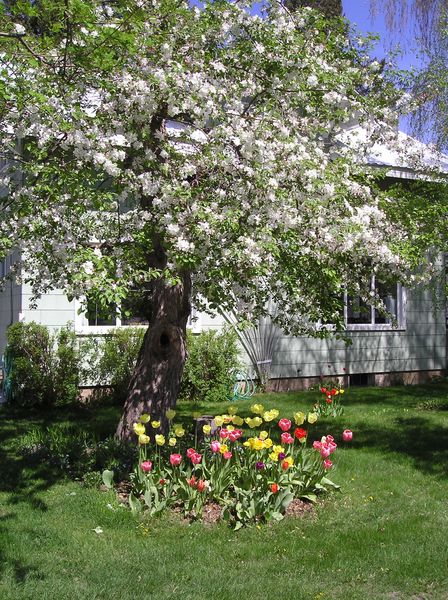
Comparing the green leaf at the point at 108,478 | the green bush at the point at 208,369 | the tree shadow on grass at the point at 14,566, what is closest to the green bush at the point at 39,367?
the green bush at the point at 208,369

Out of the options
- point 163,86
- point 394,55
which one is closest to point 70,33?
point 163,86

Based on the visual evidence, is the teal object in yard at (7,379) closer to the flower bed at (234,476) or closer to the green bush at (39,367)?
A: the green bush at (39,367)

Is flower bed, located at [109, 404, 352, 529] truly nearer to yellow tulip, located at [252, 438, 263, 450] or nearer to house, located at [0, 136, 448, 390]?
yellow tulip, located at [252, 438, 263, 450]

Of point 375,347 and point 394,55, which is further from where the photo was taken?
point 375,347

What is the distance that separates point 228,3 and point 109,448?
4356 mm

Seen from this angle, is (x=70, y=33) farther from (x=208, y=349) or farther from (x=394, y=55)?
(x=208, y=349)

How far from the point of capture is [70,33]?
5543 millimetres

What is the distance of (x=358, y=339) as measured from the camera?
13.6 m

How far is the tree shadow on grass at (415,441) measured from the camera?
23.7 feet

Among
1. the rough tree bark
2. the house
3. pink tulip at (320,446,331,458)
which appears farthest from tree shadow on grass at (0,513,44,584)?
the house

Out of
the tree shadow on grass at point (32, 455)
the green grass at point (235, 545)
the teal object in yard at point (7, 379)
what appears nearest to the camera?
the green grass at point (235, 545)

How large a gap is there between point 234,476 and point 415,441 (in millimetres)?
3253

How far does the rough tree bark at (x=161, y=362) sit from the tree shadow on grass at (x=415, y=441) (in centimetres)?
243

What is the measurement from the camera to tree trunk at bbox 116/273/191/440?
6.92 metres
